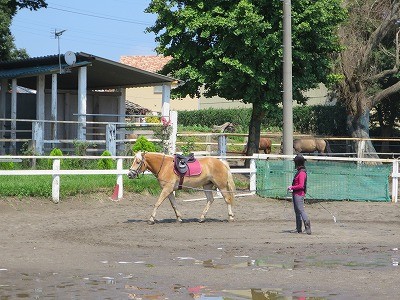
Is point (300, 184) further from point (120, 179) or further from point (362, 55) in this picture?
point (362, 55)

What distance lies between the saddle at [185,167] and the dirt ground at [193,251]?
1.14 meters

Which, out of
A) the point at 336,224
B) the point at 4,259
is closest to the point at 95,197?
the point at 336,224

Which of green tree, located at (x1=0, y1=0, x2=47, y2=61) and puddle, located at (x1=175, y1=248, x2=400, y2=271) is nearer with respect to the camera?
puddle, located at (x1=175, y1=248, x2=400, y2=271)

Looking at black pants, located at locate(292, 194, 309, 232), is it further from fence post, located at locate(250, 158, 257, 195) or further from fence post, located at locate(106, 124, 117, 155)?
fence post, located at locate(106, 124, 117, 155)

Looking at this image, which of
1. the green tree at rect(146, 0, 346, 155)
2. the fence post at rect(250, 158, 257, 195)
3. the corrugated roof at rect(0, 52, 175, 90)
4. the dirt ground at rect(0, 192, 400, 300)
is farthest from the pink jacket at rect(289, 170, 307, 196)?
the green tree at rect(146, 0, 346, 155)

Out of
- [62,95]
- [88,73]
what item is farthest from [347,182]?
[62,95]

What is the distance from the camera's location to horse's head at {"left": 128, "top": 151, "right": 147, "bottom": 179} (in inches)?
786

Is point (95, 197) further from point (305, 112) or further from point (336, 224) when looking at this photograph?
point (305, 112)

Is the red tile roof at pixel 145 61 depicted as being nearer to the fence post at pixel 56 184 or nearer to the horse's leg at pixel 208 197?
the fence post at pixel 56 184

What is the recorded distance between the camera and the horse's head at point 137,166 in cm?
1996

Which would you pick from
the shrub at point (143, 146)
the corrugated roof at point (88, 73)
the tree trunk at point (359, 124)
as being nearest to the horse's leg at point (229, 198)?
the shrub at point (143, 146)

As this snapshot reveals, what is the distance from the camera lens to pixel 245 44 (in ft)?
102

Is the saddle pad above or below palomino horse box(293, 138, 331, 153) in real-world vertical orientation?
below

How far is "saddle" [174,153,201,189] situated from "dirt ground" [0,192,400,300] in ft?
3.75
